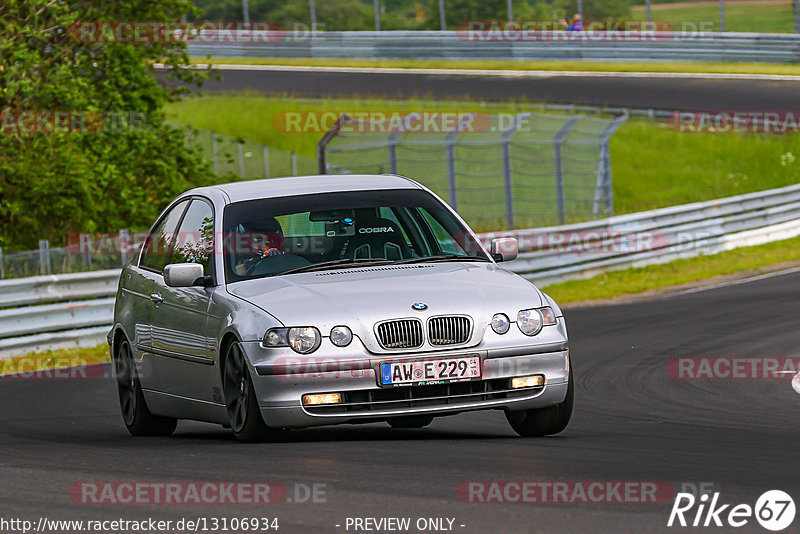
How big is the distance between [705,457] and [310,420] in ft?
6.86

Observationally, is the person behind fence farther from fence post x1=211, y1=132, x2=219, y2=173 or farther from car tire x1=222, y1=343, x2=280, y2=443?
car tire x1=222, y1=343, x2=280, y2=443

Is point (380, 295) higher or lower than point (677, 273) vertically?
higher

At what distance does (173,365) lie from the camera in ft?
29.8

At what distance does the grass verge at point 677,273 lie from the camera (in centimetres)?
2109

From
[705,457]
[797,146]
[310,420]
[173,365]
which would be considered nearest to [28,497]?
[310,420]

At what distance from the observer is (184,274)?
8609 millimetres

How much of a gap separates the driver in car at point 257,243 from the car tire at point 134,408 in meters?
1.49

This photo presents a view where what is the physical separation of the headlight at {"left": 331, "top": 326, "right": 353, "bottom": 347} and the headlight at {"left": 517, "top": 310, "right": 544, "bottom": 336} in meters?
0.95

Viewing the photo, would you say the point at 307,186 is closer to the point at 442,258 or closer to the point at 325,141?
the point at 442,258

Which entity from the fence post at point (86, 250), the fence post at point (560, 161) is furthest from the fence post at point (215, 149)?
the fence post at point (86, 250)

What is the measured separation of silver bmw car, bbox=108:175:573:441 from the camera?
773 centimetres

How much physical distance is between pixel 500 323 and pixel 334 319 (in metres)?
0.91

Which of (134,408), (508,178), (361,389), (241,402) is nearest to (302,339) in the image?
(361,389)

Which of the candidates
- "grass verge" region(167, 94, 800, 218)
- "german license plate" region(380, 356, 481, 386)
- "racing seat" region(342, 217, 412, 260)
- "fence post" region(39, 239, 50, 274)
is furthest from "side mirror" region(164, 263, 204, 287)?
"grass verge" region(167, 94, 800, 218)
